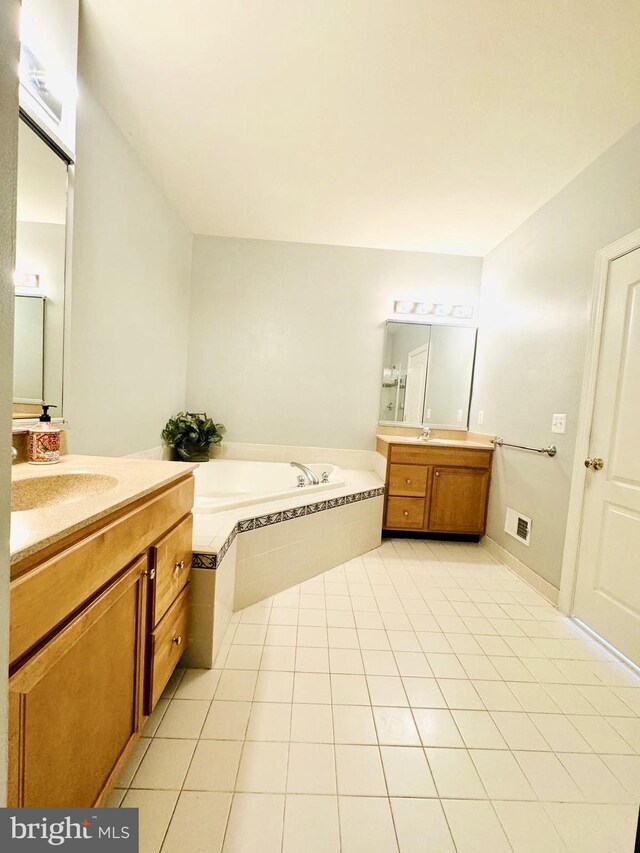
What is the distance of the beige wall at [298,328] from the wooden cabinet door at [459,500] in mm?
779

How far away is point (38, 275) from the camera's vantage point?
1.23 m

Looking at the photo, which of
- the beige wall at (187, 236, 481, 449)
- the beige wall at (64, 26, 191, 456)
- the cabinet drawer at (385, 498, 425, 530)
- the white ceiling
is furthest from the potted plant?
the white ceiling

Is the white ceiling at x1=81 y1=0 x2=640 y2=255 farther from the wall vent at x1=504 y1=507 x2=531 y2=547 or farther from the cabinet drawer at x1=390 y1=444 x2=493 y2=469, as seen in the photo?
the wall vent at x1=504 y1=507 x2=531 y2=547

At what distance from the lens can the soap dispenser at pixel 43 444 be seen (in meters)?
1.11

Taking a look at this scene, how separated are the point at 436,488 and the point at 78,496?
2255mm

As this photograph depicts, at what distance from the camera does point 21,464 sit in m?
1.09

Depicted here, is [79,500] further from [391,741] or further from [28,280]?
[391,741]

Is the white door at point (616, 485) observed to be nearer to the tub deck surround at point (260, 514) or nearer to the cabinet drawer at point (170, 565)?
the tub deck surround at point (260, 514)

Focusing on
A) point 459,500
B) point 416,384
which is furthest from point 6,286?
point 416,384

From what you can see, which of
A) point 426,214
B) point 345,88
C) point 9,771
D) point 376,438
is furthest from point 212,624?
point 426,214

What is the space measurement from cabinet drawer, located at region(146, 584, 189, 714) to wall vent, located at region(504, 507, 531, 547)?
6.59 feet

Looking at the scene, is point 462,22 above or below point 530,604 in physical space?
above

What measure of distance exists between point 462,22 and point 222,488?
9.29 ft

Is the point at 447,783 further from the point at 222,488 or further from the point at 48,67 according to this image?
the point at 48,67
